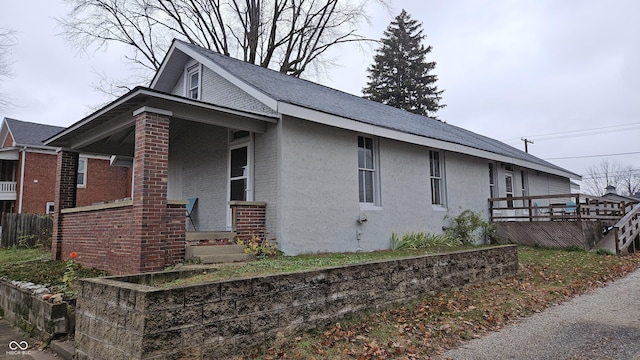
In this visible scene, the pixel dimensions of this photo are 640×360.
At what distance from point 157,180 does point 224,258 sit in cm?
176

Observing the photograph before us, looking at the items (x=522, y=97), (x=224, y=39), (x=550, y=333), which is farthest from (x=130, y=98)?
(x=522, y=97)

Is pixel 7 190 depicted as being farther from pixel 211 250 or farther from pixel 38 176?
pixel 211 250

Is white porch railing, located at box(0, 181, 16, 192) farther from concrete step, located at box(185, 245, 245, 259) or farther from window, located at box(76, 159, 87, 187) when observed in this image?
concrete step, located at box(185, 245, 245, 259)

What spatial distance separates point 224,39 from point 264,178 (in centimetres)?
1845

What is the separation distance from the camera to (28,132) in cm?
2414

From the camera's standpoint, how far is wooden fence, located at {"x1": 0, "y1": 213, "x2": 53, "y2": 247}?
49.7 ft

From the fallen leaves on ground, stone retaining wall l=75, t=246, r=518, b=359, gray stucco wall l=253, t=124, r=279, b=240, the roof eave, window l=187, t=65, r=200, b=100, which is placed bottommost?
the fallen leaves on ground

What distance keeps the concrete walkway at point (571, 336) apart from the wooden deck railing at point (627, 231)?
19.3 ft

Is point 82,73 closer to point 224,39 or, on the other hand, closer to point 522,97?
point 224,39

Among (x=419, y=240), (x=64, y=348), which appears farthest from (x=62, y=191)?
(x=419, y=240)

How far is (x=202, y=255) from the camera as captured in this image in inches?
273

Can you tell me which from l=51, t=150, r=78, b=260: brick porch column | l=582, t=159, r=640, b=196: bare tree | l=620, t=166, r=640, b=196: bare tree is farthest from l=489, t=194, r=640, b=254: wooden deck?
l=620, t=166, r=640, b=196: bare tree

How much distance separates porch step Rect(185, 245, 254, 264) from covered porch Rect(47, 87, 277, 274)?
21 cm

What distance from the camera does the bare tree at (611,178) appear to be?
202 ft
